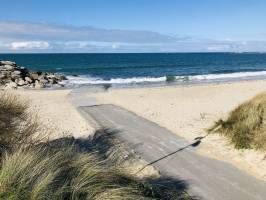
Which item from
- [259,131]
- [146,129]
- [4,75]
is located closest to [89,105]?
[146,129]

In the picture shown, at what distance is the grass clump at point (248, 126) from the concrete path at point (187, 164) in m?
1.08

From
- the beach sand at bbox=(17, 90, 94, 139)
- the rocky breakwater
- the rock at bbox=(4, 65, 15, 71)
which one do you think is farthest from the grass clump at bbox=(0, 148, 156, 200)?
the rock at bbox=(4, 65, 15, 71)

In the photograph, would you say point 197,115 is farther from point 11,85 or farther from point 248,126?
point 11,85

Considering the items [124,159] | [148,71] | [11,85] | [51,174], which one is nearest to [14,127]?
[51,174]

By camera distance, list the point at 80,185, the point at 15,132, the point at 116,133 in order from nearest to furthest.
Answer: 1. the point at 80,185
2. the point at 15,132
3. the point at 116,133

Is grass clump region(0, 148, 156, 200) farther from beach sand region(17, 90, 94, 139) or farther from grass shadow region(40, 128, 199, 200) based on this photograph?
beach sand region(17, 90, 94, 139)

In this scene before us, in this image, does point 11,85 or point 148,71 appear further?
point 148,71

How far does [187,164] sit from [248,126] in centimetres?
235

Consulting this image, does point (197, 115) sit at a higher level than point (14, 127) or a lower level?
lower

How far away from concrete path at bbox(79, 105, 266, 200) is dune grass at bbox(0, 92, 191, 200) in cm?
79

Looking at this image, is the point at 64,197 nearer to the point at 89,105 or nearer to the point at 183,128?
the point at 183,128

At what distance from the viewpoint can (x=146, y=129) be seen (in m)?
13.6

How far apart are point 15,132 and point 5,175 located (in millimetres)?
2054

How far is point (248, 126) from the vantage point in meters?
11.1
